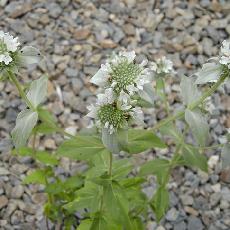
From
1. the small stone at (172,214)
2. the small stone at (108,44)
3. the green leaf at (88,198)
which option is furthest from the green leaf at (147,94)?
the small stone at (108,44)

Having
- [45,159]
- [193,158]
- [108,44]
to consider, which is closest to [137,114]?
[193,158]

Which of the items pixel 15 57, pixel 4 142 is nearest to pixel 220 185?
pixel 4 142

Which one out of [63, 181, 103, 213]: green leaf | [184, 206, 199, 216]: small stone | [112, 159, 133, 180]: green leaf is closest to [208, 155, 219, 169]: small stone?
[184, 206, 199, 216]: small stone

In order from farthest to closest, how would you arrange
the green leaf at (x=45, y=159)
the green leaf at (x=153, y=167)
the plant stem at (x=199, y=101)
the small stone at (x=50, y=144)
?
the small stone at (x=50, y=144) < the green leaf at (x=45, y=159) < the green leaf at (x=153, y=167) < the plant stem at (x=199, y=101)

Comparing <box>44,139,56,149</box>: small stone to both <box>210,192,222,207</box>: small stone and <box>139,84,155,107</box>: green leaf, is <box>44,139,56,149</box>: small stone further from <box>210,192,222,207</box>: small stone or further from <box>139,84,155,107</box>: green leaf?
<box>139,84,155,107</box>: green leaf

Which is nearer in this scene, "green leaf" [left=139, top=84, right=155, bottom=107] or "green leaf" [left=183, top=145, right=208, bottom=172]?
"green leaf" [left=139, top=84, right=155, bottom=107]

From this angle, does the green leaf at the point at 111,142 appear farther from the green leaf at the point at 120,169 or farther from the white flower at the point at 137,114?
the green leaf at the point at 120,169

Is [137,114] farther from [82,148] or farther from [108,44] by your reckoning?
[108,44]
